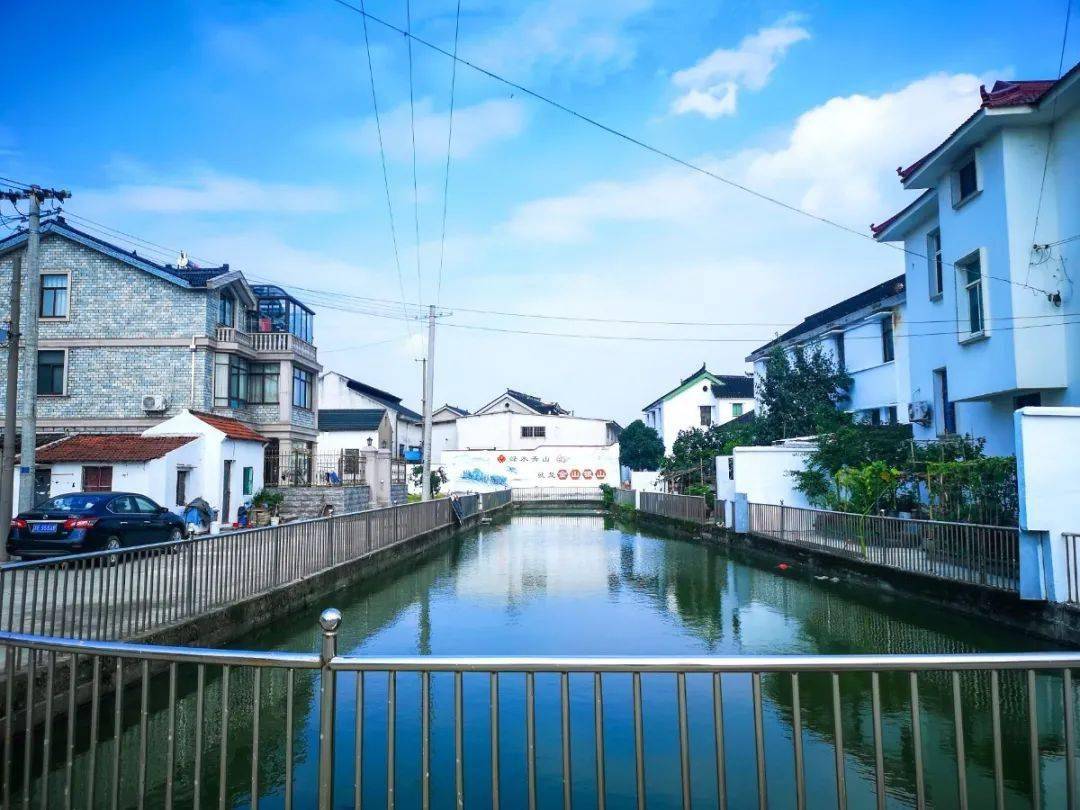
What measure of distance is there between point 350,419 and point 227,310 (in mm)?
16466

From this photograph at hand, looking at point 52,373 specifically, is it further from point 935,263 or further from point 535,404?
point 535,404

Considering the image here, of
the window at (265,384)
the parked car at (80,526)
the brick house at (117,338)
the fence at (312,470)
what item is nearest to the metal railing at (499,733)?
the parked car at (80,526)

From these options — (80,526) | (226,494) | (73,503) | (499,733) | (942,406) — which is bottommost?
(499,733)

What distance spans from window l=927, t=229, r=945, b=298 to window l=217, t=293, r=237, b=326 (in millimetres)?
20622

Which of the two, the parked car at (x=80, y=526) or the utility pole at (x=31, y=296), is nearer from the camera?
the parked car at (x=80, y=526)

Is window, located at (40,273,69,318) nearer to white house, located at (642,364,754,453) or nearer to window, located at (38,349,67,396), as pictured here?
window, located at (38,349,67,396)

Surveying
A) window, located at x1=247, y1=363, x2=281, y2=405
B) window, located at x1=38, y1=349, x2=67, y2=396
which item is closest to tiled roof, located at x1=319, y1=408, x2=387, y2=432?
window, located at x1=247, y1=363, x2=281, y2=405

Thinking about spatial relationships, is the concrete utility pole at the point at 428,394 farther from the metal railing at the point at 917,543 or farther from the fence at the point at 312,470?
the metal railing at the point at 917,543

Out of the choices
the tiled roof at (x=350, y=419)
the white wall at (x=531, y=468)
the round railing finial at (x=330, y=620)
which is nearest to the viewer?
the round railing finial at (x=330, y=620)

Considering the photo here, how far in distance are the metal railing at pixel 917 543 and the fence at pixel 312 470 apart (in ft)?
51.0

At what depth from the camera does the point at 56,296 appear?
79.6 feet

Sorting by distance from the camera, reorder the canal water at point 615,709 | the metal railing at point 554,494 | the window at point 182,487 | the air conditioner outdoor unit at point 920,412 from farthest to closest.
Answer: the metal railing at point 554,494
the window at point 182,487
the air conditioner outdoor unit at point 920,412
the canal water at point 615,709

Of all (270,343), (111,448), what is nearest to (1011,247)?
(111,448)

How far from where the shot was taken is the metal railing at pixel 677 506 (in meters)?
23.0
